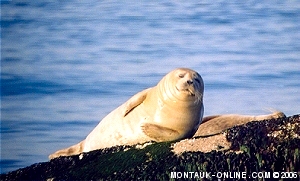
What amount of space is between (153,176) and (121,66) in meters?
3.45

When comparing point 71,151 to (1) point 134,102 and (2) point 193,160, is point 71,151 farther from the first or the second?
(2) point 193,160

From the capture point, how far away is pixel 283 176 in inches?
257

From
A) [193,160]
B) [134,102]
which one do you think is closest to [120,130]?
[134,102]

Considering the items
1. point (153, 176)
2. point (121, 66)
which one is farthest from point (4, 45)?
point (153, 176)

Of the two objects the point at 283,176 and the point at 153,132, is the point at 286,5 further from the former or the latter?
the point at 283,176

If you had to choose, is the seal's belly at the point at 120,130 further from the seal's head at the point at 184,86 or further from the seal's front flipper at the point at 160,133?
the seal's head at the point at 184,86

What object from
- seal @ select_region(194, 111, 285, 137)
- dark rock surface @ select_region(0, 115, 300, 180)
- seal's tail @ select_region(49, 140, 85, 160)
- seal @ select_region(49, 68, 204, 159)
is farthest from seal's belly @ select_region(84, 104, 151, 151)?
seal @ select_region(194, 111, 285, 137)

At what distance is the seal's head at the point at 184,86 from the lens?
7664 mm

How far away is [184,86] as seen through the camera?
25.2 ft

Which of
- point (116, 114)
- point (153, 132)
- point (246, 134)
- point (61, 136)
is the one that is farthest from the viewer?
point (61, 136)

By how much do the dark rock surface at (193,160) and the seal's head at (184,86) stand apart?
22.3 inches

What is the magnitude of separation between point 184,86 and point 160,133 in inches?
17.4

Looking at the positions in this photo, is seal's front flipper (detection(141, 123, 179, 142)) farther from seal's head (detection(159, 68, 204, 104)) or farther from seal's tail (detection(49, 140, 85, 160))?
seal's tail (detection(49, 140, 85, 160))

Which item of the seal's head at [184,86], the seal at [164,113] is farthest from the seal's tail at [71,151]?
the seal's head at [184,86]
